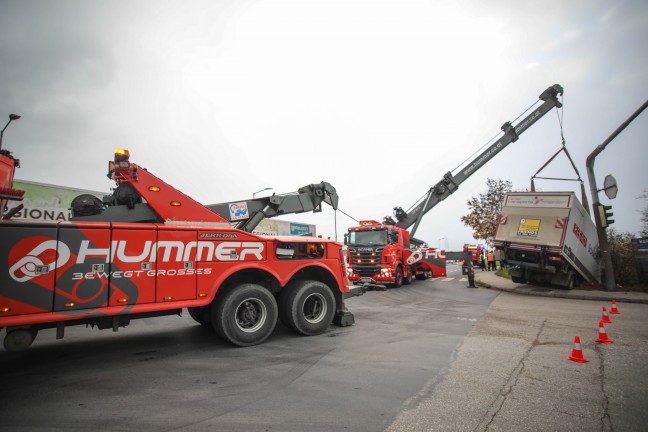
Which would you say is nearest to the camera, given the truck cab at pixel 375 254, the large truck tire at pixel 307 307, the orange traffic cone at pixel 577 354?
the orange traffic cone at pixel 577 354

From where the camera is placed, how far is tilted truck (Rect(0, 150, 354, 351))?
4.08 m

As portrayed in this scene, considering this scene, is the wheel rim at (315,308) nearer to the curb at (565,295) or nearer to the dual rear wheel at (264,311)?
the dual rear wheel at (264,311)

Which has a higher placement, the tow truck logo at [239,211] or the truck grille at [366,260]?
the tow truck logo at [239,211]

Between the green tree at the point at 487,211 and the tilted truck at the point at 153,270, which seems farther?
the green tree at the point at 487,211

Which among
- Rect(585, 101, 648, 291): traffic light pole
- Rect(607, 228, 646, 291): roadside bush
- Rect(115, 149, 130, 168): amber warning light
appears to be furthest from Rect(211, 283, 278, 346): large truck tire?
Rect(607, 228, 646, 291): roadside bush

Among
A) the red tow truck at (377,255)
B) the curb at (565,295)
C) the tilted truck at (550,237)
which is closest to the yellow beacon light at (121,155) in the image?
the red tow truck at (377,255)

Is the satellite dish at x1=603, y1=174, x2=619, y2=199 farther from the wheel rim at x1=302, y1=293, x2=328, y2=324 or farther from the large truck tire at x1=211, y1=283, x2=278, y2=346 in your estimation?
the large truck tire at x1=211, y1=283, x2=278, y2=346

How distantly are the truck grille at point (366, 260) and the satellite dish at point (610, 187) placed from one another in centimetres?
859

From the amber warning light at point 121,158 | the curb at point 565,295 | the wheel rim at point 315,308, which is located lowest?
the curb at point 565,295

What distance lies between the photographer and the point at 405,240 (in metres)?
18.3

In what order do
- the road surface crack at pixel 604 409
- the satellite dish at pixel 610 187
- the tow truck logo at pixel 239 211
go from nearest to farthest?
the road surface crack at pixel 604 409 < the tow truck logo at pixel 239 211 < the satellite dish at pixel 610 187

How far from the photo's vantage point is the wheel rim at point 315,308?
6711mm

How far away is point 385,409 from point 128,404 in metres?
2.57

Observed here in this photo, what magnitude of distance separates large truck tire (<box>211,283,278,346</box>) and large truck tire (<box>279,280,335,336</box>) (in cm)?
47
